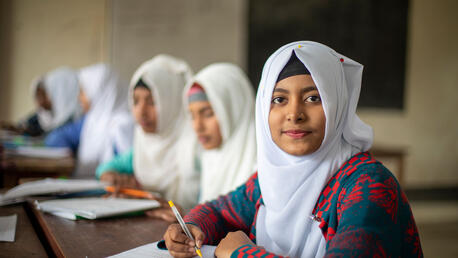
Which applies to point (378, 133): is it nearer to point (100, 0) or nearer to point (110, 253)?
point (100, 0)

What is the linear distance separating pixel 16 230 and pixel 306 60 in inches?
36.9

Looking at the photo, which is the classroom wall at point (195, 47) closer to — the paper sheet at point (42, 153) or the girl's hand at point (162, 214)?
the paper sheet at point (42, 153)

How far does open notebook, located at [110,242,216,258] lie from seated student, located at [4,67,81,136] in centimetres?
330

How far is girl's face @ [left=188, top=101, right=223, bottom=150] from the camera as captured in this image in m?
1.70

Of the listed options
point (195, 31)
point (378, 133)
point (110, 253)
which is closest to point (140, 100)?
point (110, 253)

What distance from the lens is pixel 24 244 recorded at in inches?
42.1

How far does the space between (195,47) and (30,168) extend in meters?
2.97

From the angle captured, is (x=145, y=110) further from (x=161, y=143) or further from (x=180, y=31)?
(x=180, y=31)

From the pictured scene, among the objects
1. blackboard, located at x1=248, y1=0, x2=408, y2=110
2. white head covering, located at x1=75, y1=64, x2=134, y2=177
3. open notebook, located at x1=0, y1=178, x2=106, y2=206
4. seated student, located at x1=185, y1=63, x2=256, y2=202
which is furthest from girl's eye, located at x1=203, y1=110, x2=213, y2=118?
blackboard, located at x1=248, y1=0, x2=408, y2=110

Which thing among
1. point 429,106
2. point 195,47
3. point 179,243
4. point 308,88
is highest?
point 195,47

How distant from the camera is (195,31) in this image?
16.3ft

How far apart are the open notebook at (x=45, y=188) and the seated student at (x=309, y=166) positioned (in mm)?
746

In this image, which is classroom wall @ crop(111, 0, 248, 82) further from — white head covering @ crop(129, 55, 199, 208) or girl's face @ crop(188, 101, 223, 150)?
girl's face @ crop(188, 101, 223, 150)

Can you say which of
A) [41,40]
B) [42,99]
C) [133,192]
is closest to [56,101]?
[42,99]
